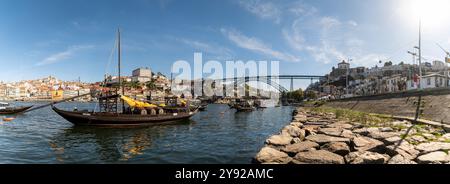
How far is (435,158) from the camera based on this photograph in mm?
9562

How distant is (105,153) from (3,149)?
337 inches

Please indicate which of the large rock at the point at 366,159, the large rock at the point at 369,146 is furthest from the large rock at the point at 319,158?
the large rock at the point at 369,146

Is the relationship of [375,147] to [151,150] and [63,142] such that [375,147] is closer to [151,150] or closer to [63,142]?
[151,150]

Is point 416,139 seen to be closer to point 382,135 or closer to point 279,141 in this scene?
point 382,135

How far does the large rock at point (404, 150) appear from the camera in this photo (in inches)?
423

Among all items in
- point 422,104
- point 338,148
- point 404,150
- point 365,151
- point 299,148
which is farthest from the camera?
point 422,104

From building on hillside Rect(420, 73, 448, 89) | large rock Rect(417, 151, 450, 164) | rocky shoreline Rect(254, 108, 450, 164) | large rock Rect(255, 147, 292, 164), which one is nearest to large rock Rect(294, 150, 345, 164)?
rocky shoreline Rect(254, 108, 450, 164)

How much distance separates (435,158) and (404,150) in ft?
5.81

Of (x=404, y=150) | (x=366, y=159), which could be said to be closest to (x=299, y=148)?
(x=366, y=159)

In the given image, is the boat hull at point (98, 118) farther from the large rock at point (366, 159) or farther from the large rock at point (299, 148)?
the large rock at point (366, 159)

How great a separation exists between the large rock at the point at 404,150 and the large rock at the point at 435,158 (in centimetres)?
62

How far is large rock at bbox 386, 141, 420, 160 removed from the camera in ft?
35.2
